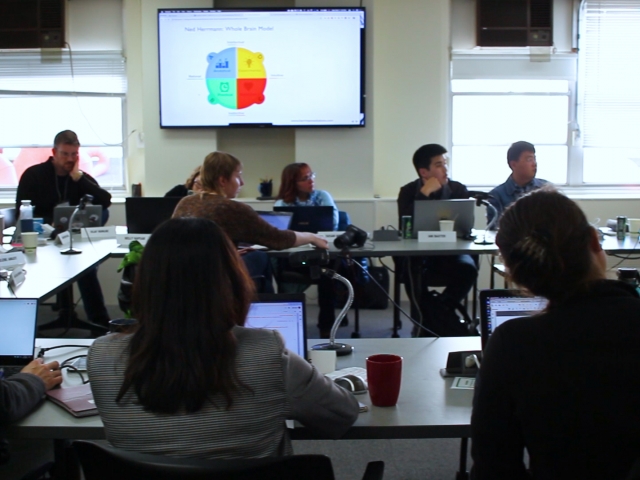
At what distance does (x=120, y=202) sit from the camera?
233 inches

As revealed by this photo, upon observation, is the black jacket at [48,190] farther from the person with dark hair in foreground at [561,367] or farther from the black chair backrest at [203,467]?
the person with dark hair in foreground at [561,367]

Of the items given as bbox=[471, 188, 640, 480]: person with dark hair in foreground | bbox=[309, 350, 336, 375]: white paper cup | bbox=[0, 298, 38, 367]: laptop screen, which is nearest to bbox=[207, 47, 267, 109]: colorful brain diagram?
bbox=[0, 298, 38, 367]: laptop screen

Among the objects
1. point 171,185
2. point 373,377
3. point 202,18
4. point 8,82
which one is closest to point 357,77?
point 202,18

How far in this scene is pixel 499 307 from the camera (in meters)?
1.93

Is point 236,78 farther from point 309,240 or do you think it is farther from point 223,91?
point 309,240

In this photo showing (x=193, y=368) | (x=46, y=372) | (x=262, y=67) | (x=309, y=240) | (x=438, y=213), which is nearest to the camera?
(x=193, y=368)

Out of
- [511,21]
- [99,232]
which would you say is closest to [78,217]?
[99,232]

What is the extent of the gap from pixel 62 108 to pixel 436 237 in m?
3.62

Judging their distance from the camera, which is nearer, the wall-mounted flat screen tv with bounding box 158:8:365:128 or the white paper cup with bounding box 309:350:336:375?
the white paper cup with bounding box 309:350:336:375

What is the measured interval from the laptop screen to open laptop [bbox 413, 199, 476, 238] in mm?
2831

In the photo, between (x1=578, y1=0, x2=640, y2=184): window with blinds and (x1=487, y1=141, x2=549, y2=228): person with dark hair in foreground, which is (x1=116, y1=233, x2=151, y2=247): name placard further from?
(x1=578, y1=0, x2=640, y2=184): window with blinds

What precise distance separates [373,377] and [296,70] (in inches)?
172

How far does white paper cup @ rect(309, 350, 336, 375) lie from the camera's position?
1926 millimetres

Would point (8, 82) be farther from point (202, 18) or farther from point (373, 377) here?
point (373, 377)
